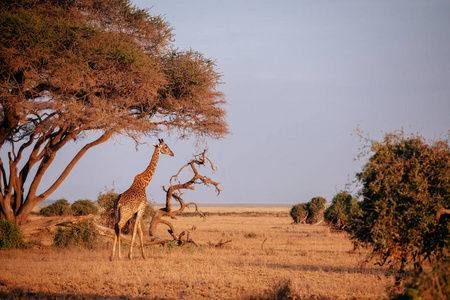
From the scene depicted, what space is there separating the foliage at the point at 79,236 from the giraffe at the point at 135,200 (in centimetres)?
441

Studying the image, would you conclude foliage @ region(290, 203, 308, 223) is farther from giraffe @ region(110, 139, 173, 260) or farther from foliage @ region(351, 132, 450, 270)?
foliage @ region(351, 132, 450, 270)

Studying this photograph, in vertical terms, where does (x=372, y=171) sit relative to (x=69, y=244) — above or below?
above

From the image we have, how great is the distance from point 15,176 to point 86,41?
6758 millimetres

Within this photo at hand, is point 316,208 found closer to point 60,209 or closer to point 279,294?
point 60,209

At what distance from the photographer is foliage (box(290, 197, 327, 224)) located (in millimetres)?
44969

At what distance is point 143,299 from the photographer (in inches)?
374

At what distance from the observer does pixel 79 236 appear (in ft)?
63.1

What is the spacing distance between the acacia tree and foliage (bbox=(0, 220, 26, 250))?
0.99m

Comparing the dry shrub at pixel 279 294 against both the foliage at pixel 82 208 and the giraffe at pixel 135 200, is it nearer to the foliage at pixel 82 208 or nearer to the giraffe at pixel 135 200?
the giraffe at pixel 135 200

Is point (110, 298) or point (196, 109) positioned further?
point (196, 109)

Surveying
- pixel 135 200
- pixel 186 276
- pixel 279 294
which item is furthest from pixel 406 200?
pixel 135 200

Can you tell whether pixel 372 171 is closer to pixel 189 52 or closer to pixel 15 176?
pixel 189 52

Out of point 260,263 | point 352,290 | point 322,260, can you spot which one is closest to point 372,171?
point 352,290

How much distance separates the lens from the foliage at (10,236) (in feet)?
56.4
